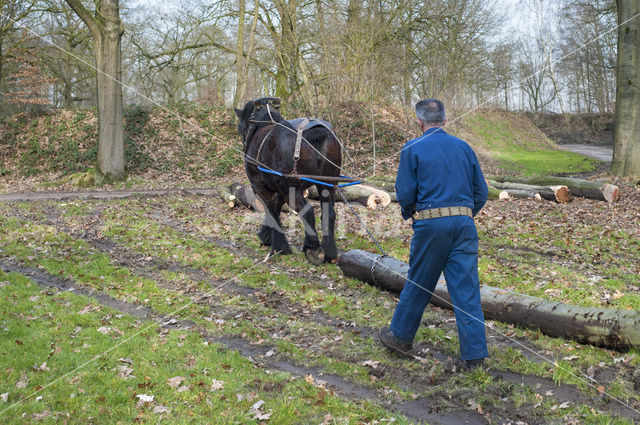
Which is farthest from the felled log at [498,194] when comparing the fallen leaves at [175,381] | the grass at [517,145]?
the fallen leaves at [175,381]

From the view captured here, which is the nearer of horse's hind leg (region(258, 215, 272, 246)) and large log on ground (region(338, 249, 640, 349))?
large log on ground (region(338, 249, 640, 349))

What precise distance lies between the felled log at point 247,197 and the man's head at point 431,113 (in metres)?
7.83

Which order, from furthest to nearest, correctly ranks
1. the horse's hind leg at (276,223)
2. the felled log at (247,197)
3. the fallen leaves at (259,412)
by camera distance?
the felled log at (247,197) → the horse's hind leg at (276,223) → the fallen leaves at (259,412)

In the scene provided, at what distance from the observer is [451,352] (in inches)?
193

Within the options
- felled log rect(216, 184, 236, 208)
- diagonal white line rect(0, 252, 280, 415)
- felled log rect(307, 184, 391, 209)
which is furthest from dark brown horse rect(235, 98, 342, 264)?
felled log rect(216, 184, 236, 208)

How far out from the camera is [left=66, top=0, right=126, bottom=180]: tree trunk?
16453 mm

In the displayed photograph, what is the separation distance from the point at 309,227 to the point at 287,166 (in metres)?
1.06

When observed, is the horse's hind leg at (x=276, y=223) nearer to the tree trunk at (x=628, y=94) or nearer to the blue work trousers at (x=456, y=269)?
the blue work trousers at (x=456, y=269)

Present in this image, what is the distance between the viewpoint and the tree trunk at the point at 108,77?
54.0 ft

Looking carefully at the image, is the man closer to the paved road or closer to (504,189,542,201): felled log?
(504,189,542,201): felled log

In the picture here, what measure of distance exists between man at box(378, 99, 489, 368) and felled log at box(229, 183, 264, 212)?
7837 mm

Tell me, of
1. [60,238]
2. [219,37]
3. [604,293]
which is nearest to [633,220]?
[604,293]

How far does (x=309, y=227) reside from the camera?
7.89 meters

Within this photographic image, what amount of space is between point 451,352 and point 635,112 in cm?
1473
